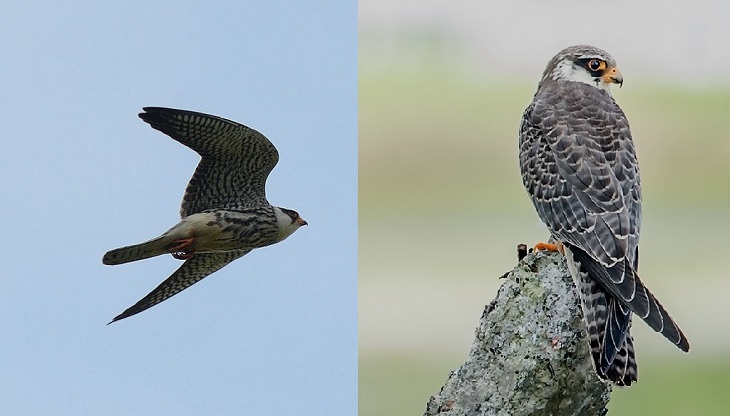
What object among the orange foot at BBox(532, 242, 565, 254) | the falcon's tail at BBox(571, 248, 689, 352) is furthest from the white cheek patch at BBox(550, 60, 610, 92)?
the falcon's tail at BBox(571, 248, 689, 352)

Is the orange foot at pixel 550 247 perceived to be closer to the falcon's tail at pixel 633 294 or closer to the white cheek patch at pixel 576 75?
the falcon's tail at pixel 633 294

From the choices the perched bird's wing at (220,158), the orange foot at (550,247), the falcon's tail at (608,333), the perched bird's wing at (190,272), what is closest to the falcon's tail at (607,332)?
the falcon's tail at (608,333)

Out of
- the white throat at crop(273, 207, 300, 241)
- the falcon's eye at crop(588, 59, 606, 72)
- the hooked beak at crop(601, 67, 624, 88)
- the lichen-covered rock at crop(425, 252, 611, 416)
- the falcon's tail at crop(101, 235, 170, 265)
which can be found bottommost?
the lichen-covered rock at crop(425, 252, 611, 416)

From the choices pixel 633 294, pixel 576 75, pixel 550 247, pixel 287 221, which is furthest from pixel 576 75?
pixel 287 221

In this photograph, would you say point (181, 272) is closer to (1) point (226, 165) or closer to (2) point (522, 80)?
(1) point (226, 165)

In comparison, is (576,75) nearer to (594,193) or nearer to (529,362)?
(594,193)

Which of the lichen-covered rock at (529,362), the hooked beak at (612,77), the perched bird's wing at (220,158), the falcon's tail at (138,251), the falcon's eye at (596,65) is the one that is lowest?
the lichen-covered rock at (529,362)

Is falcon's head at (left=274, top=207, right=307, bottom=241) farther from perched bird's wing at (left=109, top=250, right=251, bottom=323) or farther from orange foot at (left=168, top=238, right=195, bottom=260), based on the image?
orange foot at (left=168, top=238, right=195, bottom=260)
